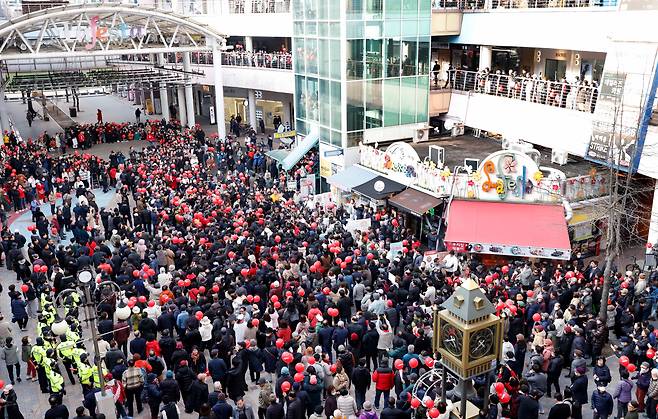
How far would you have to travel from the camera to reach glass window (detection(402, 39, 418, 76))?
968 inches

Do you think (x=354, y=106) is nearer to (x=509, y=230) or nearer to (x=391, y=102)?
(x=391, y=102)

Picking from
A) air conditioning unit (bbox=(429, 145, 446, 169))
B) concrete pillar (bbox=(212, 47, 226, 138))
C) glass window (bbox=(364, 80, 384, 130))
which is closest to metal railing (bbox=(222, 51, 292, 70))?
concrete pillar (bbox=(212, 47, 226, 138))

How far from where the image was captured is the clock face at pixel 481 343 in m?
5.79

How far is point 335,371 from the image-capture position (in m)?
11.4

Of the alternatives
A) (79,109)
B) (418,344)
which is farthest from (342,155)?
(79,109)

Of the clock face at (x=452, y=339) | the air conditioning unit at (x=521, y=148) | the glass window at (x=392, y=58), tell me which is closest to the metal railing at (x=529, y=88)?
the air conditioning unit at (x=521, y=148)

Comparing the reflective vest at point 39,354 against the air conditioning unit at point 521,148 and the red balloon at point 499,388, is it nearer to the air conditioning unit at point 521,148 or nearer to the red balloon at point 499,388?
the red balloon at point 499,388

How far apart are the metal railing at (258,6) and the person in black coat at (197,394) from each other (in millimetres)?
29256

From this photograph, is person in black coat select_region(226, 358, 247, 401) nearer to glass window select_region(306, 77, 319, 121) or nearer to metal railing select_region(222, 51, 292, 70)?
glass window select_region(306, 77, 319, 121)

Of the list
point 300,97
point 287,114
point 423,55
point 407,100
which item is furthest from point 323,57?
point 287,114

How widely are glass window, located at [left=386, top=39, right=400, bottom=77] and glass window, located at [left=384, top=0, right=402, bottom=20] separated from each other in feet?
2.97

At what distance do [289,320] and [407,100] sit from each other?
46.1 ft

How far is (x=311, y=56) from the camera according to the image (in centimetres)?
2634

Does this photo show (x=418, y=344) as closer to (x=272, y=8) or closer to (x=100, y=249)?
(x=100, y=249)
